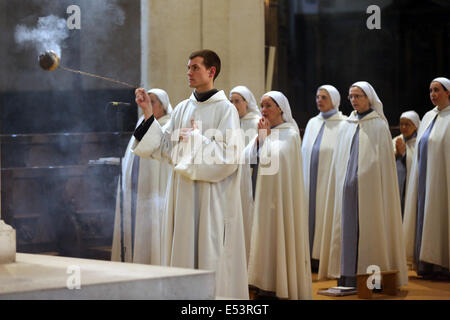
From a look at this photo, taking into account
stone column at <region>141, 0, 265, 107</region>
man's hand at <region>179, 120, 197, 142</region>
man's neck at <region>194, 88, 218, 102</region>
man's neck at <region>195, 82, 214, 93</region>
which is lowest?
man's hand at <region>179, 120, 197, 142</region>

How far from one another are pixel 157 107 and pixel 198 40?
1.77m

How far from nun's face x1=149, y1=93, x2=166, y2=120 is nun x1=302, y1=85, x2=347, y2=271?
1991 millimetres

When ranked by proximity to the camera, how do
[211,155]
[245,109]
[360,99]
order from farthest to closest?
[245,109] < [360,99] < [211,155]

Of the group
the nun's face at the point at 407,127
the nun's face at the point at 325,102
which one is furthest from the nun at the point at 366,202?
the nun's face at the point at 407,127

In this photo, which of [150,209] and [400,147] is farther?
[400,147]

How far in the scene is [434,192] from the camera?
8133mm

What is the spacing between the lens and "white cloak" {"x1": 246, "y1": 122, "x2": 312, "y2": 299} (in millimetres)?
6578

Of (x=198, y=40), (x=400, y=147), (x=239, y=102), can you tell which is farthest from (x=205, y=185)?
(x=400, y=147)

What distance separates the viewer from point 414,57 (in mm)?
12797

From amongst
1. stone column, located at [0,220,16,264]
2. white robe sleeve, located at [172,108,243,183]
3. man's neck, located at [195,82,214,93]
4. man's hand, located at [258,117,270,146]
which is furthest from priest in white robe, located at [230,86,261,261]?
stone column, located at [0,220,16,264]

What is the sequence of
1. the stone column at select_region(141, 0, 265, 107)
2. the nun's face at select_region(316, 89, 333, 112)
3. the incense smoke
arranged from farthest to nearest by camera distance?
the incense smoke → the stone column at select_region(141, 0, 265, 107) → the nun's face at select_region(316, 89, 333, 112)

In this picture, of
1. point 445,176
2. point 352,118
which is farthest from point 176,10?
point 445,176

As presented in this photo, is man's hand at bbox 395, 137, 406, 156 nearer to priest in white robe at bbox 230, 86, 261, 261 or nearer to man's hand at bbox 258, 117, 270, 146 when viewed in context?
priest in white robe at bbox 230, 86, 261, 261

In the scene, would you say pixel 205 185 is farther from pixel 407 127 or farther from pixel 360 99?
pixel 407 127
